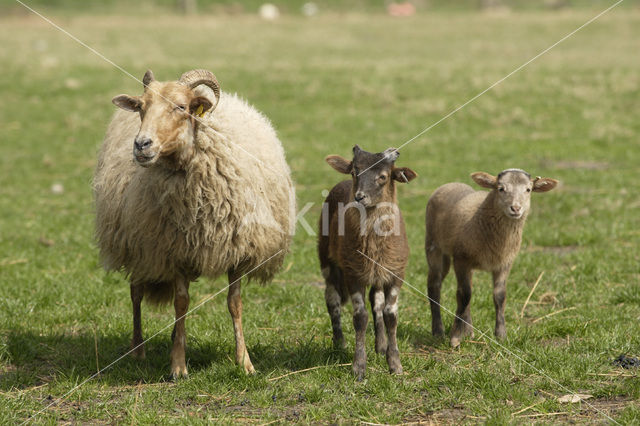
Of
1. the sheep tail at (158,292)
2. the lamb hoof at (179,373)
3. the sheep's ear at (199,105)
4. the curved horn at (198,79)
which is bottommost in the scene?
the lamb hoof at (179,373)

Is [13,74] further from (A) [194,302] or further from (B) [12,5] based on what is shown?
(B) [12,5]

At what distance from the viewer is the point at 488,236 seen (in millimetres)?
6660

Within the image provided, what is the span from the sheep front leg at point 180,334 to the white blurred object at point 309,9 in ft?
156

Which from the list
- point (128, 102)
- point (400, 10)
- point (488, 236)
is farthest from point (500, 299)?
point (400, 10)

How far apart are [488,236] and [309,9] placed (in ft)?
169

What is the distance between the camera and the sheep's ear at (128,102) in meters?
5.87

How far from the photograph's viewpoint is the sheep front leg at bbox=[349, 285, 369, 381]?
19.0ft

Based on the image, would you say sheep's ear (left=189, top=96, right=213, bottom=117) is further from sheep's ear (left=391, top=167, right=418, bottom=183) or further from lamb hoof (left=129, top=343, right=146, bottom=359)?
lamb hoof (left=129, top=343, right=146, bottom=359)

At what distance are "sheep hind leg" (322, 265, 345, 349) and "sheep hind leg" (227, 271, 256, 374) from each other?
0.80 meters

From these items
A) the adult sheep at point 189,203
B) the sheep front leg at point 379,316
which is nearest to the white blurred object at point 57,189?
the adult sheep at point 189,203

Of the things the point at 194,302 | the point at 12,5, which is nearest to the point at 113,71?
the point at 194,302

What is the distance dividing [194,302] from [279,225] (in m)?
1.86

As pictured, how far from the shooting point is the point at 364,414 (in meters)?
5.11

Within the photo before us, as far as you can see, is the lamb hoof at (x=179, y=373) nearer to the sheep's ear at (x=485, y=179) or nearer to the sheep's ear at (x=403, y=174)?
the sheep's ear at (x=403, y=174)
